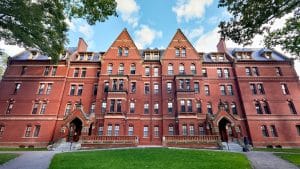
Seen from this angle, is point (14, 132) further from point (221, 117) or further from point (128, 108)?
point (221, 117)

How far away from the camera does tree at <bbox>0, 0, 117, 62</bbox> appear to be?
12.8 meters

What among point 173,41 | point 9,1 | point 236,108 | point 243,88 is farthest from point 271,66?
point 9,1

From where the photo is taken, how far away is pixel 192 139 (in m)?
23.9

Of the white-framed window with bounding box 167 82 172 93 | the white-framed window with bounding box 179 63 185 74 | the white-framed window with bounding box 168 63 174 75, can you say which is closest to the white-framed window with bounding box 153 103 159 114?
the white-framed window with bounding box 167 82 172 93

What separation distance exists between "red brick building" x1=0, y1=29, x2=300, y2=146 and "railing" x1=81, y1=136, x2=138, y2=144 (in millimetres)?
136

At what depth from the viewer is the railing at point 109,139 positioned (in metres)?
23.9

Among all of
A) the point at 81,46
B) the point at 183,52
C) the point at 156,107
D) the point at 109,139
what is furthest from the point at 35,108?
the point at 183,52

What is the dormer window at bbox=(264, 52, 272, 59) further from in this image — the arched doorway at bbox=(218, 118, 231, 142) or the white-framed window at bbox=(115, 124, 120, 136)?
the white-framed window at bbox=(115, 124, 120, 136)

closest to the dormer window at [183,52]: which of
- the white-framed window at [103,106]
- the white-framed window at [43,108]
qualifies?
the white-framed window at [103,106]

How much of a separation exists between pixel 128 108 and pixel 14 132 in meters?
17.8

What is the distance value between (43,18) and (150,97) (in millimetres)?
19111

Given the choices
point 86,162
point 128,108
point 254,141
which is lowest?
point 86,162

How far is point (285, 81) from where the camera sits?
31.0m

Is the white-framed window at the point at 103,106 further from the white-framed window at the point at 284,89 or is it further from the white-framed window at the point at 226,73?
the white-framed window at the point at 284,89
